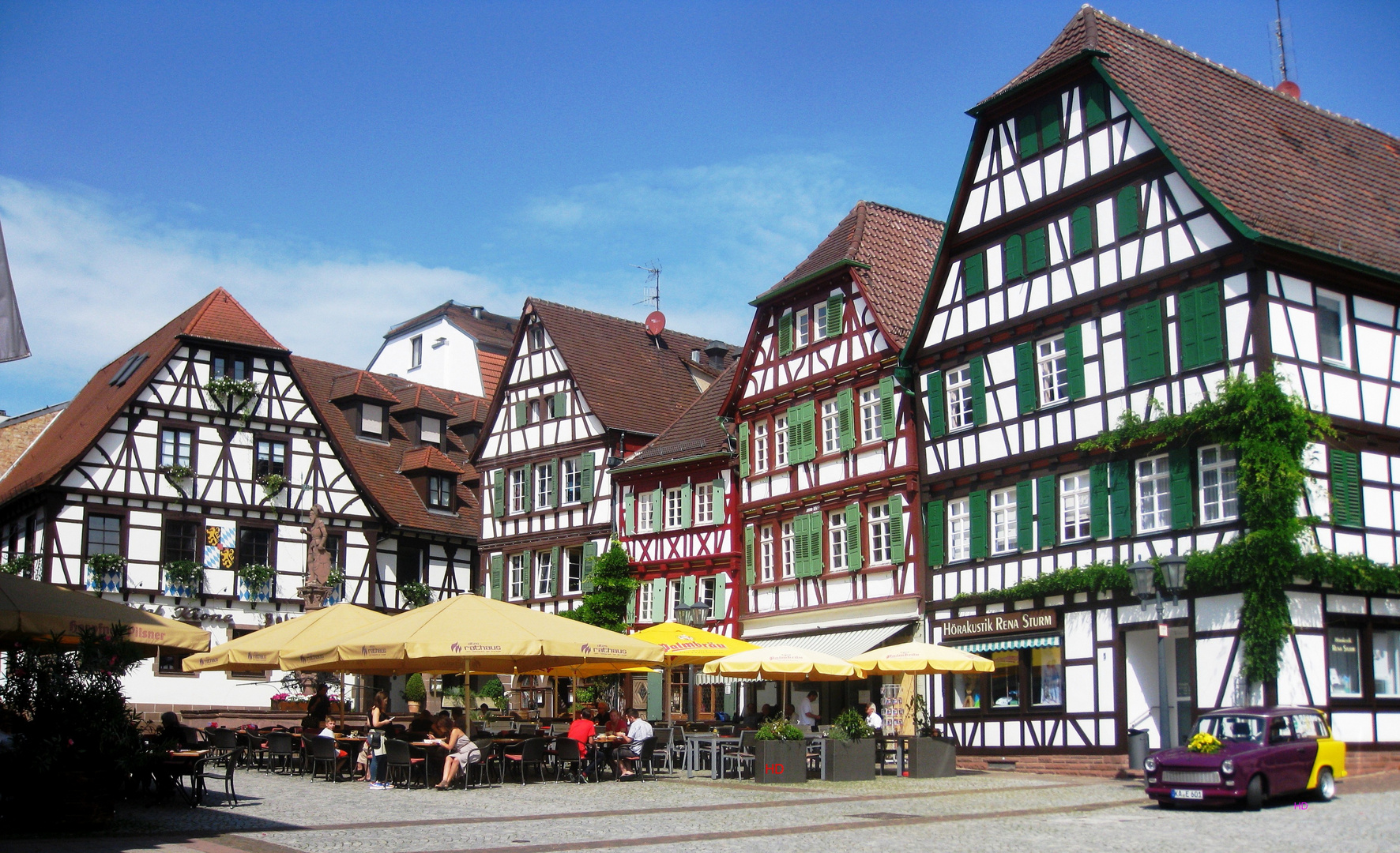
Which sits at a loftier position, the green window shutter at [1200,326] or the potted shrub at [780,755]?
the green window shutter at [1200,326]

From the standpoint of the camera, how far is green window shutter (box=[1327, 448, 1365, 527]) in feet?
79.4

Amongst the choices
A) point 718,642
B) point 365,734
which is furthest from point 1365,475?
point 365,734

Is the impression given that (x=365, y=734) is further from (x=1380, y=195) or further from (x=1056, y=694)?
(x=1380, y=195)

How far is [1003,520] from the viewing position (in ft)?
95.9

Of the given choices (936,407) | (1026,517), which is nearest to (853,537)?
(936,407)

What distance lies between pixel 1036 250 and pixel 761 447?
10616mm

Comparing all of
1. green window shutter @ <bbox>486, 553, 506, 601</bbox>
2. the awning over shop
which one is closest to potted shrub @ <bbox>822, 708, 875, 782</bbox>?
the awning over shop

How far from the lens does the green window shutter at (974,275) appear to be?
30156mm

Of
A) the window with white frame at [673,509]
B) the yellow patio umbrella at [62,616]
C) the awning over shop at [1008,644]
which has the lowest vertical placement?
the awning over shop at [1008,644]

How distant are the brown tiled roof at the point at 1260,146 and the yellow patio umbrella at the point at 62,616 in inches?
706

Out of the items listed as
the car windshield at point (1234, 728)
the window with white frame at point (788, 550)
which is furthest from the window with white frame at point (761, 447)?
the car windshield at point (1234, 728)

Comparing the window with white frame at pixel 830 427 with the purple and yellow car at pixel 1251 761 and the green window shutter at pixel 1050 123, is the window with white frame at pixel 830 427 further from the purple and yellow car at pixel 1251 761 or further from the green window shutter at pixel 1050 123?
the purple and yellow car at pixel 1251 761

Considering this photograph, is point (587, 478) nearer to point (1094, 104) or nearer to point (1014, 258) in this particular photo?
point (1014, 258)

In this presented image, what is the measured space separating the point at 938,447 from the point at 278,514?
2325 cm
